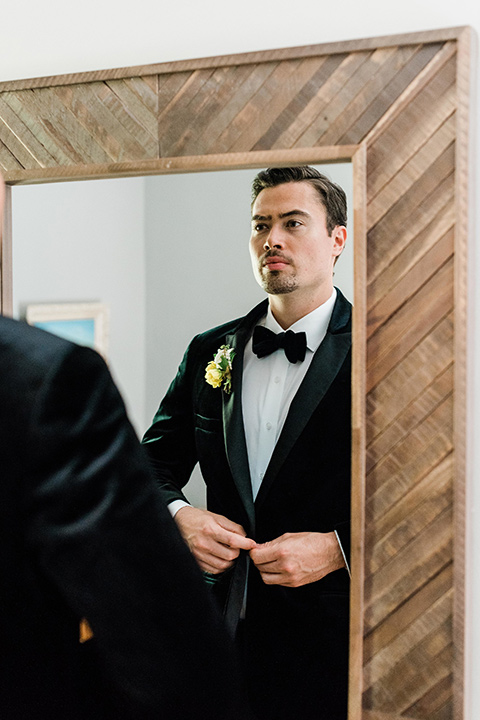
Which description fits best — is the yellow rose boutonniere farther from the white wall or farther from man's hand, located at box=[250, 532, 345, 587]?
man's hand, located at box=[250, 532, 345, 587]

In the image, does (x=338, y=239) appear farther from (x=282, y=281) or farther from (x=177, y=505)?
(x=177, y=505)

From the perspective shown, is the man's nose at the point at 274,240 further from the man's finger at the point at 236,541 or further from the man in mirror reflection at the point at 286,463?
the man's finger at the point at 236,541

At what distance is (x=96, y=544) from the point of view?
530 mm

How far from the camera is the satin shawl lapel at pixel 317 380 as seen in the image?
1.06 metres

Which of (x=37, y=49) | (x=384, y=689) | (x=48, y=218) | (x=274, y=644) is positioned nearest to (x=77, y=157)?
(x=48, y=218)

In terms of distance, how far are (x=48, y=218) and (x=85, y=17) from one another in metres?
0.33

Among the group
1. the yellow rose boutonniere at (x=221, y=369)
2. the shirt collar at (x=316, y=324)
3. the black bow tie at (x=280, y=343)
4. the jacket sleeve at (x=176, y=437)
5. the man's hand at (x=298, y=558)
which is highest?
the shirt collar at (x=316, y=324)

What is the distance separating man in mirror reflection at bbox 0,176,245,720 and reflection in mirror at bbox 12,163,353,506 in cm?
57

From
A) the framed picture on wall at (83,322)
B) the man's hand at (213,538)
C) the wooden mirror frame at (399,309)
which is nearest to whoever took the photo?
the wooden mirror frame at (399,309)

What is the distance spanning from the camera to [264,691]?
1084 mm

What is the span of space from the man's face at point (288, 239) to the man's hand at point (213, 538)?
0.35 meters

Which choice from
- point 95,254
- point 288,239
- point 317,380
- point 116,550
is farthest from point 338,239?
point 116,550

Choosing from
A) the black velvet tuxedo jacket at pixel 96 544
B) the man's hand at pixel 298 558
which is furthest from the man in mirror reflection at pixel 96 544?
the man's hand at pixel 298 558

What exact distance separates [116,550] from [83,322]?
739mm
